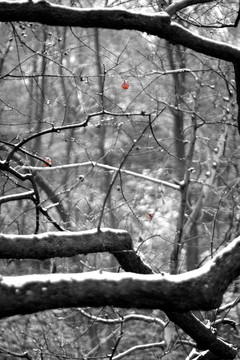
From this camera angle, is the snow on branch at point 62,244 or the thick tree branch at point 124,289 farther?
the snow on branch at point 62,244

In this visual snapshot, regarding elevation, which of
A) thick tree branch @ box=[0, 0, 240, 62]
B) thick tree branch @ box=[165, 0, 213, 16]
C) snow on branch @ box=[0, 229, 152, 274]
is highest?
thick tree branch @ box=[165, 0, 213, 16]

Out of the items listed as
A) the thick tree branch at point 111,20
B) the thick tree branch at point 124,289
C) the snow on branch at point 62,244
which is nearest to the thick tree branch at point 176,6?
the thick tree branch at point 111,20

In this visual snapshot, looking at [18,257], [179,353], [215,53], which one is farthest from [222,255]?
[179,353]

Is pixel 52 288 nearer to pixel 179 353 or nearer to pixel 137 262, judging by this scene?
pixel 137 262

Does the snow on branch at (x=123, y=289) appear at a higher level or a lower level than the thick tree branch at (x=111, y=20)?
lower

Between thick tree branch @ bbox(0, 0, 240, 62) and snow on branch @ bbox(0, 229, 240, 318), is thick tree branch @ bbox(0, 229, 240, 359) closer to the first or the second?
snow on branch @ bbox(0, 229, 240, 318)

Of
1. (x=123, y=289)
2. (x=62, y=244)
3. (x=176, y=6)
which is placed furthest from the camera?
(x=176, y=6)

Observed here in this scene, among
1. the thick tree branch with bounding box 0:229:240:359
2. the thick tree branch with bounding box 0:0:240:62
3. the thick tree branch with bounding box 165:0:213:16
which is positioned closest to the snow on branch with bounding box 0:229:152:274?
the thick tree branch with bounding box 0:229:240:359

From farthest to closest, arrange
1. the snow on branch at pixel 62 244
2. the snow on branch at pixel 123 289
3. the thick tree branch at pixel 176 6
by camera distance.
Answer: the thick tree branch at pixel 176 6 < the snow on branch at pixel 62 244 < the snow on branch at pixel 123 289

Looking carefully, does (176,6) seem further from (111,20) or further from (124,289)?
(124,289)

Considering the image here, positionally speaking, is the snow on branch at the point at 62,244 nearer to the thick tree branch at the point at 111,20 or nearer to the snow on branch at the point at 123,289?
the snow on branch at the point at 123,289

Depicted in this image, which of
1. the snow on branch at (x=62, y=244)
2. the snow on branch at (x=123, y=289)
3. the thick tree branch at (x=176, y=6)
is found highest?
the thick tree branch at (x=176, y=6)

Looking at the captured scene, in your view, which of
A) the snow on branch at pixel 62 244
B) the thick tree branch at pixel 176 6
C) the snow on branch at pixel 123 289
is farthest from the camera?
the thick tree branch at pixel 176 6

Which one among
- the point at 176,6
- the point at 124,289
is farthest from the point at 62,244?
the point at 176,6
